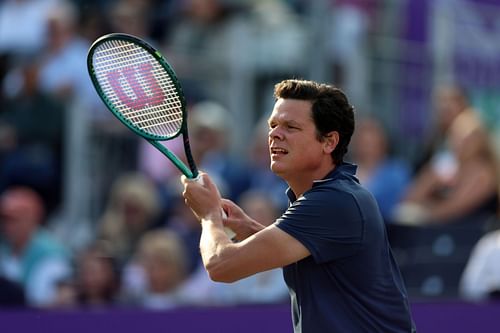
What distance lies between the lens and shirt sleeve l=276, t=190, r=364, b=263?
4.50m

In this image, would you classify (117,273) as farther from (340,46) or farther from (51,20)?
(340,46)

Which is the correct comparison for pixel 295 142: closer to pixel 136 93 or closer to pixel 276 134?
pixel 276 134

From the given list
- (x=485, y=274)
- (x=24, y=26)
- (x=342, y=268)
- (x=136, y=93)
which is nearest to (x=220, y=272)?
(x=342, y=268)

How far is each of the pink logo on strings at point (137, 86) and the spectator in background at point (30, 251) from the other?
9.77 feet

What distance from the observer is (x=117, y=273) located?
27.0 ft

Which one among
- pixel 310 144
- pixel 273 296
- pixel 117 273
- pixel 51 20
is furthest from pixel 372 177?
pixel 310 144

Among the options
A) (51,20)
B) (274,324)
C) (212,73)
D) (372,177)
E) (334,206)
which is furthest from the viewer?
(212,73)

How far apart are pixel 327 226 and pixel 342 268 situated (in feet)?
0.55

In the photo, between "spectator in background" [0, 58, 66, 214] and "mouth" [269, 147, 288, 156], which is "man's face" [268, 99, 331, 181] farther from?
"spectator in background" [0, 58, 66, 214]

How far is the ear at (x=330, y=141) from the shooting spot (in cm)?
466

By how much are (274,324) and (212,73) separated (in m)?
3.97

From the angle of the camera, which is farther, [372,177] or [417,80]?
[417,80]

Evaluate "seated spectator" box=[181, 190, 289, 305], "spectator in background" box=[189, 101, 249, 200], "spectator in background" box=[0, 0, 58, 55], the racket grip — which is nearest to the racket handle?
the racket grip

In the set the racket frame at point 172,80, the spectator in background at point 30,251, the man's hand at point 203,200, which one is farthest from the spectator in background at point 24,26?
the man's hand at point 203,200
